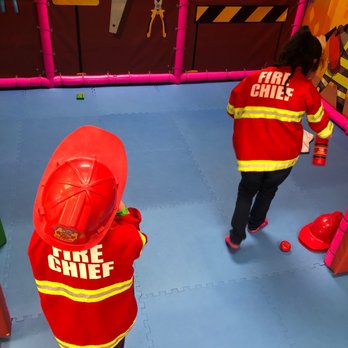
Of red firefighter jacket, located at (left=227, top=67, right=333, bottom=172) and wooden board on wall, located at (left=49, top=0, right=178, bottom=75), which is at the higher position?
red firefighter jacket, located at (left=227, top=67, right=333, bottom=172)

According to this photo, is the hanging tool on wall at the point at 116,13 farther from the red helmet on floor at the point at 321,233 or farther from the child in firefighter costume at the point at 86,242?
the child in firefighter costume at the point at 86,242

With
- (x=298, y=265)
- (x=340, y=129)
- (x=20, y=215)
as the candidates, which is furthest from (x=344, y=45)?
(x=20, y=215)

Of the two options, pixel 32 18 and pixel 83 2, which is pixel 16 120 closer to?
pixel 32 18

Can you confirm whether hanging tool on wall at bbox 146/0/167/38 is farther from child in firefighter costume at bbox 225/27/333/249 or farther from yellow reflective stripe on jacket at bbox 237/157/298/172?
yellow reflective stripe on jacket at bbox 237/157/298/172

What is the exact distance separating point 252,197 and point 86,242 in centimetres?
203

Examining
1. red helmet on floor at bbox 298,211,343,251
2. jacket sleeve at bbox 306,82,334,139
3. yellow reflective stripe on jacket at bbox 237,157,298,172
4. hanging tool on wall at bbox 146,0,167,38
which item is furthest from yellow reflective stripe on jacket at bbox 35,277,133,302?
hanging tool on wall at bbox 146,0,167,38

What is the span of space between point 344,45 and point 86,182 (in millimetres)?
4944

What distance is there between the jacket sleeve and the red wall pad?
7.80 feet

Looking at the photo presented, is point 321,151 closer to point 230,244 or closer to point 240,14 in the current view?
point 230,244

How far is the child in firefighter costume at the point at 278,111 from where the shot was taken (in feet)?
8.61

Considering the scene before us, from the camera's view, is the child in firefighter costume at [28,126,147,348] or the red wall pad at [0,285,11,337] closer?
the child in firefighter costume at [28,126,147,348]

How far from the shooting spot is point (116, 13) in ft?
18.1

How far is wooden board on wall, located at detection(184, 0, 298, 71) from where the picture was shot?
5844 millimetres

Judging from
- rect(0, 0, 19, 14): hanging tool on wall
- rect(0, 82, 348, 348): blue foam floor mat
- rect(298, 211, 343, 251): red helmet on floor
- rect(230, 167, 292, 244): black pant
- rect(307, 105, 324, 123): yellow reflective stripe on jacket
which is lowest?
rect(0, 82, 348, 348): blue foam floor mat
